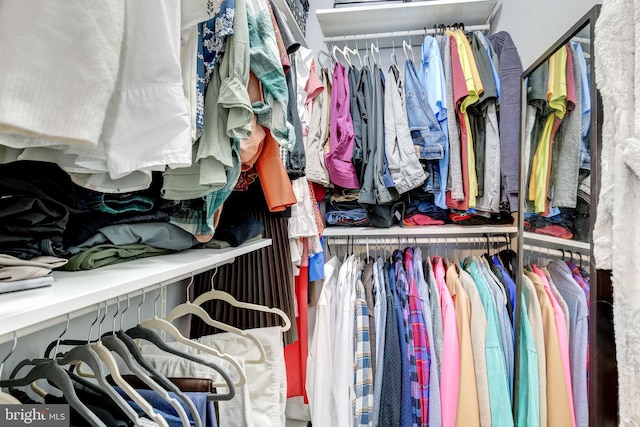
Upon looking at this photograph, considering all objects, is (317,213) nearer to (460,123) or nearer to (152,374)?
(460,123)

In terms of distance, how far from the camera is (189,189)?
0.67m

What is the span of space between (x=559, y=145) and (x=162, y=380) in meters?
1.31

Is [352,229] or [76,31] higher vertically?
[76,31]

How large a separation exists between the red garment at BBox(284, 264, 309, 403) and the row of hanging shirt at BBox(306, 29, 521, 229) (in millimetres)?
452

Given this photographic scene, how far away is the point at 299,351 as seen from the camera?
1521 millimetres

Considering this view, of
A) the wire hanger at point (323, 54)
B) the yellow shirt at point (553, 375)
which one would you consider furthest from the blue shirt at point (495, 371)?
the wire hanger at point (323, 54)

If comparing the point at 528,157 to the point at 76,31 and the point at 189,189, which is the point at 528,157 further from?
the point at 76,31

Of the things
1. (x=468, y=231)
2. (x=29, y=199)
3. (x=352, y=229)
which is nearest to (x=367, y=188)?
(x=352, y=229)

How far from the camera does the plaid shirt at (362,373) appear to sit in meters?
1.38

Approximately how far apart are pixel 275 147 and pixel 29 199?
535mm

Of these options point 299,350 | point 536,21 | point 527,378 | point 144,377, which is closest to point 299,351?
point 299,350

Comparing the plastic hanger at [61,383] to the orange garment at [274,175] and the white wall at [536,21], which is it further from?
the white wall at [536,21]

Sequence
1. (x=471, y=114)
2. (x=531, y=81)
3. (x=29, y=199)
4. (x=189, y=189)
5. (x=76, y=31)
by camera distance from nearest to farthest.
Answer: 1. (x=76, y=31)
2. (x=29, y=199)
3. (x=189, y=189)
4. (x=531, y=81)
5. (x=471, y=114)

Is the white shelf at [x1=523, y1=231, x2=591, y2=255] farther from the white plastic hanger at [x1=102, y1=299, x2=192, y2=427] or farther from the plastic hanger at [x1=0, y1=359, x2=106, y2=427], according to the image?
the plastic hanger at [x1=0, y1=359, x2=106, y2=427]
